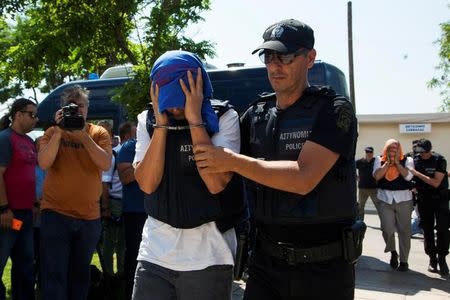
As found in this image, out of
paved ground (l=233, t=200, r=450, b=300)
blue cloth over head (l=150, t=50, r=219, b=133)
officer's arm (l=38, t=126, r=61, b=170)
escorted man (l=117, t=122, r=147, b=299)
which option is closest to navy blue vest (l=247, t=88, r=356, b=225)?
blue cloth over head (l=150, t=50, r=219, b=133)

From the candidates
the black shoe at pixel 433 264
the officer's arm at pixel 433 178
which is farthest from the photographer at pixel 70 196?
the black shoe at pixel 433 264

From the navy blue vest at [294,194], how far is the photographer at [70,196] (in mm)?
1884

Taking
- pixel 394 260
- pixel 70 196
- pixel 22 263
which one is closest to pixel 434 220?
pixel 394 260

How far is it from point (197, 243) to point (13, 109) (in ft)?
9.46

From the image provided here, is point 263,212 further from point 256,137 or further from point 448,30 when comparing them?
point 448,30

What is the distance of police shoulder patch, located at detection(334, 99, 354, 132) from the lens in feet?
7.04

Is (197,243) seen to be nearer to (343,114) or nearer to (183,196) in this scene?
(183,196)

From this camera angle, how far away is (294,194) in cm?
221

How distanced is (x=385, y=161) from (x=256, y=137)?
568 centimetres

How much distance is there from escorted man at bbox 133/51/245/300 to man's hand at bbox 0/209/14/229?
7.38ft

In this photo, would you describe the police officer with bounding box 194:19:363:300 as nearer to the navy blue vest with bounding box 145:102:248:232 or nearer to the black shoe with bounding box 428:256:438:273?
the navy blue vest with bounding box 145:102:248:232

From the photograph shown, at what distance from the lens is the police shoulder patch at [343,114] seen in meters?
2.15

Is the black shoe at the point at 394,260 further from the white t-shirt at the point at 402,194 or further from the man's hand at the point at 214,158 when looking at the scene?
the man's hand at the point at 214,158

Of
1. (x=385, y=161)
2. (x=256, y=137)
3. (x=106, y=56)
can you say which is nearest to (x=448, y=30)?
(x=385, y=161)
